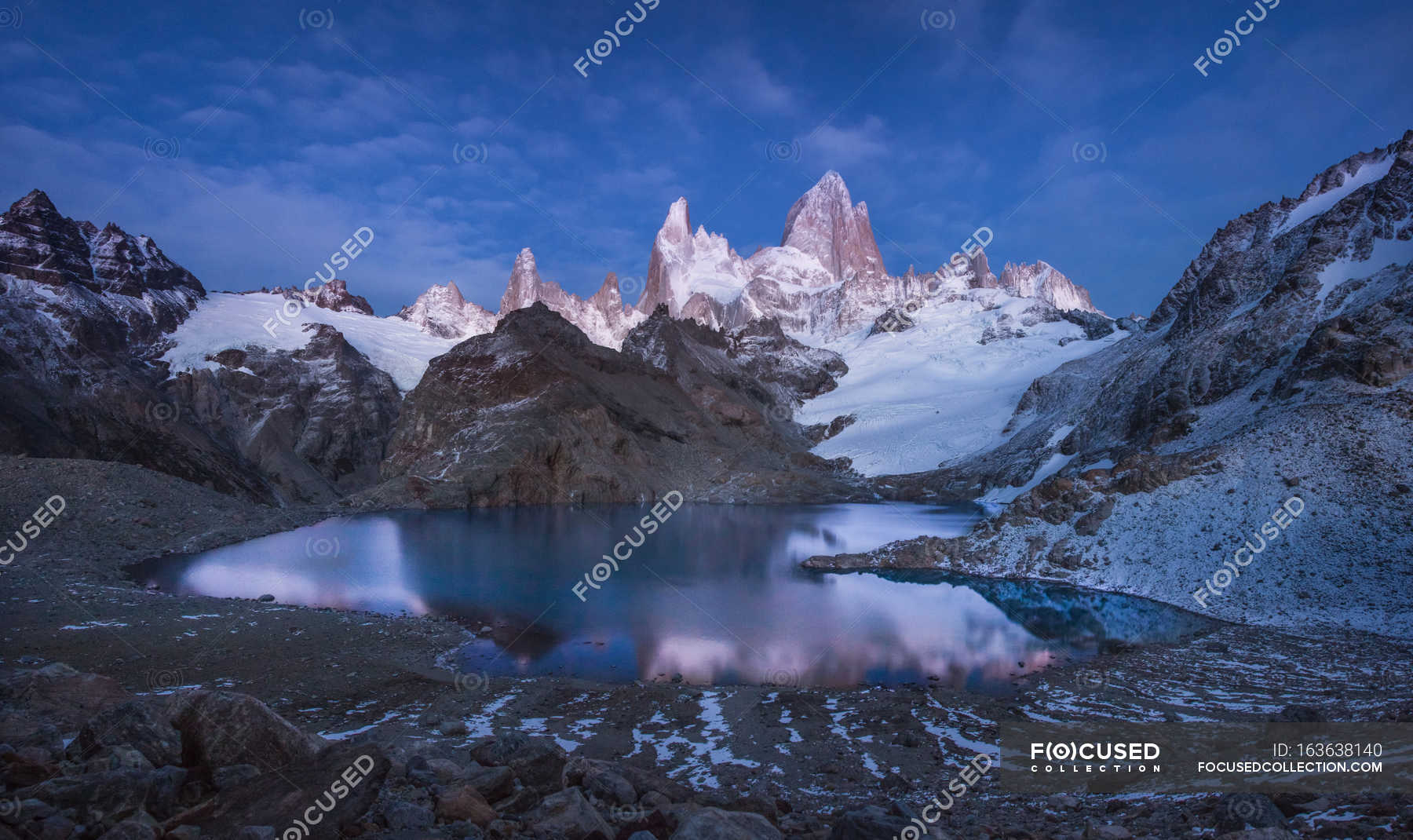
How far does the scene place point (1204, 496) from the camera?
1232 inches

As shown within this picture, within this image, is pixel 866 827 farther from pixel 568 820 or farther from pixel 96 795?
pixel 96 795

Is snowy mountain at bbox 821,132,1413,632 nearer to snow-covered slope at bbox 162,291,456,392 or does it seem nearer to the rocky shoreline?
the rocky shoreline

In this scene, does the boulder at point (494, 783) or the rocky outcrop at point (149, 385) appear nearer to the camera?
the boulder at point (494, 783)

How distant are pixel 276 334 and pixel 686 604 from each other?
110650 millimetres

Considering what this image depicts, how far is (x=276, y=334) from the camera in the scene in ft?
371

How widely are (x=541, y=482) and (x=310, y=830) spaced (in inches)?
2920

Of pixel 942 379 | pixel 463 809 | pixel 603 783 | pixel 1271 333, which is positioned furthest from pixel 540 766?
pixel 942 379

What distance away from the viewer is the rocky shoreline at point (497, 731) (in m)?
6.11

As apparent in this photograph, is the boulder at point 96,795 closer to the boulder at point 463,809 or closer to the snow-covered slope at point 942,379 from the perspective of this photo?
the boulder at point 463,809

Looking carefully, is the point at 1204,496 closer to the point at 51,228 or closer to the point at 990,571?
the point at 990,571

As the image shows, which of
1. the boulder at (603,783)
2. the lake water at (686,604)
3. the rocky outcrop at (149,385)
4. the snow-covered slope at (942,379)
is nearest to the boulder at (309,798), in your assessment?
the boulder at (603,783)

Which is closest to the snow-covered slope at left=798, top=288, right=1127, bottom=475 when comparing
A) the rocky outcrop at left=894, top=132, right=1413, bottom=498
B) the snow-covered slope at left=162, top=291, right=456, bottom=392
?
the rocky outcrop at left=894, top=132, right=1413, bottom=498

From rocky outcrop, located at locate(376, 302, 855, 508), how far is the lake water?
2741cm

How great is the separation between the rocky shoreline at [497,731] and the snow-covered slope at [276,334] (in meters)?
88.3
